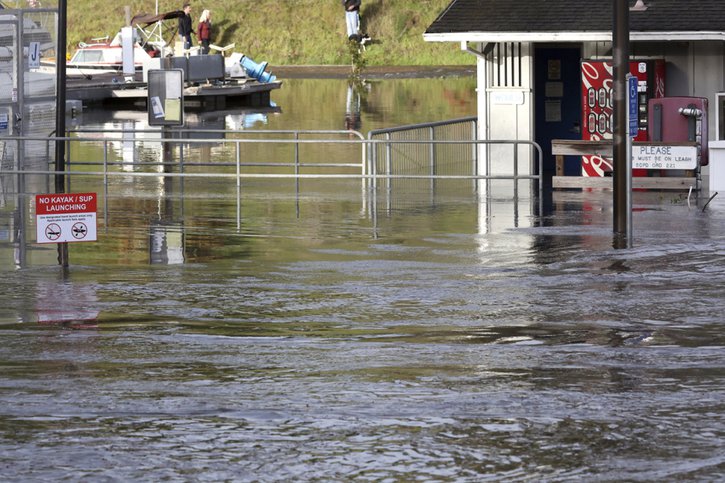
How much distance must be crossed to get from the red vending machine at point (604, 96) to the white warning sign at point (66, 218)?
11169 millimetres

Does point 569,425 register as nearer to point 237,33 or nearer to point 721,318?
point 721,318

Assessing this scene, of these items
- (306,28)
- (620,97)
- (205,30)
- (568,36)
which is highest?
(306,28)

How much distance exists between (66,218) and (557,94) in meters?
13.3

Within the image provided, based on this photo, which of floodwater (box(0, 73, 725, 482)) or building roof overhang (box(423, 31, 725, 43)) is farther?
building roof overhang (box(423, 31, 725, 43))

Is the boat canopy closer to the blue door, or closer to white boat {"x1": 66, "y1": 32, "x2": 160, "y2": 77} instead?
white boat {"x1": 66, "y1": 32, "x2": 160, "y2": 77}

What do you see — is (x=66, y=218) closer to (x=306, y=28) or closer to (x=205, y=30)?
(x=205, y=30)

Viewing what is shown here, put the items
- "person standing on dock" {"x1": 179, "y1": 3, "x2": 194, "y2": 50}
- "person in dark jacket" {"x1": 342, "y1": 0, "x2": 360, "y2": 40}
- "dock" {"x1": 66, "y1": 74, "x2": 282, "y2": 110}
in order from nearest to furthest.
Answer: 1. "dock" {"x1": 66, "y1": 74, "x2": 282, "y2": 110}
2. "person standing on dock" {"x1": 179, "y1": 3, "x2": 194, "y2": 50}
3. "person in dark jacket" {"x1": 342, "y1": 0, "x2": 360, "y2": 40}

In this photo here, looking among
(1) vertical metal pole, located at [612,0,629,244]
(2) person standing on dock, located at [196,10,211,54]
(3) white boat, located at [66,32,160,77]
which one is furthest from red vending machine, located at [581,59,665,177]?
(2) person standing on dock, located at [196,10,211,54]

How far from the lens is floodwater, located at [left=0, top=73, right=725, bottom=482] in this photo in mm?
9070

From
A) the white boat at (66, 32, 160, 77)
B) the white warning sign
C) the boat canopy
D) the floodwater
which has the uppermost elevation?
the boat canopy

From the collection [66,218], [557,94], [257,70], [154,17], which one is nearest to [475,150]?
[557,94]

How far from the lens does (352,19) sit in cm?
6806

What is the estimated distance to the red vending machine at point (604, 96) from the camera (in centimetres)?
2508

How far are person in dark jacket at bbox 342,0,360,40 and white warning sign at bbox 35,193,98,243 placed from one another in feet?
170
